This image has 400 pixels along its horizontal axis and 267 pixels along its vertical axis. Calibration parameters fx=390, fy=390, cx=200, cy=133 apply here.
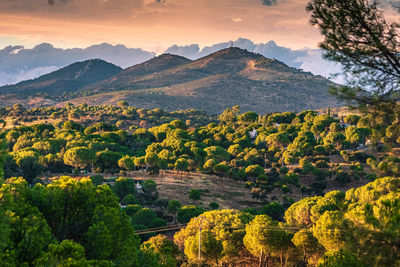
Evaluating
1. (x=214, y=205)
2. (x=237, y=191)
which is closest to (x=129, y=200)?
(x=214, y=205)

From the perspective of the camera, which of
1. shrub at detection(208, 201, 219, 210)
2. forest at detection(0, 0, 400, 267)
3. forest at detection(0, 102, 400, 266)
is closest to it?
forest at detection(0, 0, 400, 267)

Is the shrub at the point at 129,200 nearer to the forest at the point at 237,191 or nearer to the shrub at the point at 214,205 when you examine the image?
the forest at the point at 237,191

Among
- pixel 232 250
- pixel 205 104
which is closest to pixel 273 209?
pixel 232 250

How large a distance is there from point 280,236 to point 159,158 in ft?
130

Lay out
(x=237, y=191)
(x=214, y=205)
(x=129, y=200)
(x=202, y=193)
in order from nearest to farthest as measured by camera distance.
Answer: (x=129, y=200) < (x=214, y=205) < (x=202, y=193) < (x=237, y=191)

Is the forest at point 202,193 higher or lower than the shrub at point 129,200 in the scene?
higher

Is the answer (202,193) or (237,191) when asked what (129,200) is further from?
(237,191)

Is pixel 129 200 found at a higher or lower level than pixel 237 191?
higher

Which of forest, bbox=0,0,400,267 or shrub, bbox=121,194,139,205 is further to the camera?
shrub, bbox=121,194,139,205

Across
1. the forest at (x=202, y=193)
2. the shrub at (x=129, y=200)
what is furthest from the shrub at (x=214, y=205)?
the shrub at (x=129, y=200)

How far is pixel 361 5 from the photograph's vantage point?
12.9 meters

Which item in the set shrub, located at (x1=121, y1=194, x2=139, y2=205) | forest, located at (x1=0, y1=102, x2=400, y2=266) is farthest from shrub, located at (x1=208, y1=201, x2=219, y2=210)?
shrub, located at (x1=121, y1=194, x2=139, y2=205)

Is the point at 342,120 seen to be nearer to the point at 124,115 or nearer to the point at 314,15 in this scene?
the point at 124,115

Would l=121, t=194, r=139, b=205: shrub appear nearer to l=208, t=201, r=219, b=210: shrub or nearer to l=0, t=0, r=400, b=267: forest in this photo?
l=0, t=0, r=400, b=267: forest
